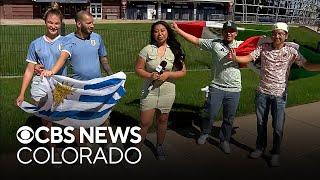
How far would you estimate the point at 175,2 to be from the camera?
203 feet

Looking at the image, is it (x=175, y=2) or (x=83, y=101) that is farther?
(x=175, y=2)

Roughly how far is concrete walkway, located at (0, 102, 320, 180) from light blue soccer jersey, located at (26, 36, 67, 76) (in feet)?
3.95

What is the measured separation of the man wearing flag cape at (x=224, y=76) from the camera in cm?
570

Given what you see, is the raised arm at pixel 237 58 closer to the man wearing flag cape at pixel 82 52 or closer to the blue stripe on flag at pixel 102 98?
the blue stripe on flag at pixel 102 98

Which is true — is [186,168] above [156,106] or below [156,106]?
below

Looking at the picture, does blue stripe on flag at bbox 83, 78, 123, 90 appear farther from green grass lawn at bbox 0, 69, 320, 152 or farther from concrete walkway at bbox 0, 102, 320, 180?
green grass lawn at bbox 0, 69, 320, 152

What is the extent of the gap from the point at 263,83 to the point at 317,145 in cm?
148

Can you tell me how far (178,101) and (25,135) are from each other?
3537 millimetres

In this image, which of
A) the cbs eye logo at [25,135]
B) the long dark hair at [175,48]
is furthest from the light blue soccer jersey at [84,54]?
the cbs eye logo at [25,135]

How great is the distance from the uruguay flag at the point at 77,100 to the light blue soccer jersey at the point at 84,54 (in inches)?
3.7

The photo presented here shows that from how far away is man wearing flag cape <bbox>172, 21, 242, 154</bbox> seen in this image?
5695mm

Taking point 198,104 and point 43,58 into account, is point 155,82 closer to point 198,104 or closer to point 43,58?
point 43,58

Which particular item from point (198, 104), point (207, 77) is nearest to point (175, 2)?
point (207, 77)

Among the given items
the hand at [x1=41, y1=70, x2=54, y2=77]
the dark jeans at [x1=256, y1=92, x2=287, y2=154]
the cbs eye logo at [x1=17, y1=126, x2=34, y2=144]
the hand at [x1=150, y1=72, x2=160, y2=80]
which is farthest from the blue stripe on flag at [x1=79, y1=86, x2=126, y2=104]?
the dark jeans at [x1=256, y1=92, x2=287, y2=154]
